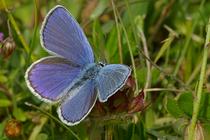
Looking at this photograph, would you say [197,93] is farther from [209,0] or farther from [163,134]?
[209,0]

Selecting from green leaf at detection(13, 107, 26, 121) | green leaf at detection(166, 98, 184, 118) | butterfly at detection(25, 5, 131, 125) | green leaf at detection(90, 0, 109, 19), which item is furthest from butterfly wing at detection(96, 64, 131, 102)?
green leaf at detection(90, 0, 109, 19)

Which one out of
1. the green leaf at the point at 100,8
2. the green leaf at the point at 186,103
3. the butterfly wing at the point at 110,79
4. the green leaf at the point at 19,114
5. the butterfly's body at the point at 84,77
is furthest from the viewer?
the green leaf at the point at 100,8

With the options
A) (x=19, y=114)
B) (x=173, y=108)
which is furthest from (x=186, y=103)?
(x=19, y=114)

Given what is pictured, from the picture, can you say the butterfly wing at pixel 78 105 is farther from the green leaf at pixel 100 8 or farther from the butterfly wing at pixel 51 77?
the green leaf at pixel 100 8

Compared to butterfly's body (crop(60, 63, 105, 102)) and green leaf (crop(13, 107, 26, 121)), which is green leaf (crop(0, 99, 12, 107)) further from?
butterfly's body (crop(60, 63, 105, 102))

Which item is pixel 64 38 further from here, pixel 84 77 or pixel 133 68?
pixel 133 68

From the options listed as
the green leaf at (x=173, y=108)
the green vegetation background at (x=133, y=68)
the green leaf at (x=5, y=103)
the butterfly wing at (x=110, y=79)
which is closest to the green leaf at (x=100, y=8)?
the green vegetation background at (x=133, y=68)
